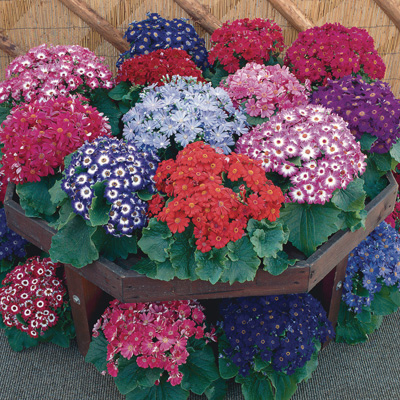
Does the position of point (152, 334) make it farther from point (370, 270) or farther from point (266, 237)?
point (370, 270)

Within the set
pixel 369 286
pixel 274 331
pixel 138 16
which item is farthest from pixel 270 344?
pixel 138 16

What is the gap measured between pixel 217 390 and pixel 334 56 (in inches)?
83.0

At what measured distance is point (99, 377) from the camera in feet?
8.15

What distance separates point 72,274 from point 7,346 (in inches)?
31.3

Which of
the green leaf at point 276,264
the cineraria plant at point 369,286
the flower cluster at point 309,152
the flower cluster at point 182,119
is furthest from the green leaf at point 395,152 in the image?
the green leaf at point 276,264

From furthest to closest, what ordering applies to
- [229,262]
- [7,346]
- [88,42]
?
[88,42], [7,346], [229,262]

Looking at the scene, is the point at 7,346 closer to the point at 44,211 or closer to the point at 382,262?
the point at 44,211

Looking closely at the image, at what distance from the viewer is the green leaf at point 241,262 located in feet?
6.01

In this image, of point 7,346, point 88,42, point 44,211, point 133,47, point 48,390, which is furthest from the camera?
point 88,42

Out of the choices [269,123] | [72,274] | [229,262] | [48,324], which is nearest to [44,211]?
[72,274]

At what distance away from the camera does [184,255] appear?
1.86 metres

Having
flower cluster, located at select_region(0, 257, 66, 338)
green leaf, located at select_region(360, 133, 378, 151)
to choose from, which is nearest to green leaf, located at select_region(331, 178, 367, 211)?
green leaf, located at select_region(360, 133, 378, 151)

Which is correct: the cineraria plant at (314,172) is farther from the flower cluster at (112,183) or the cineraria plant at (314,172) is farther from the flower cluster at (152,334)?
the flower cluster at (152,334)

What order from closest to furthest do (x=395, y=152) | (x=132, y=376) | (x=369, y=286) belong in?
(x=132, y=376) → (x=395, y=152) → (x=369, y=286)
